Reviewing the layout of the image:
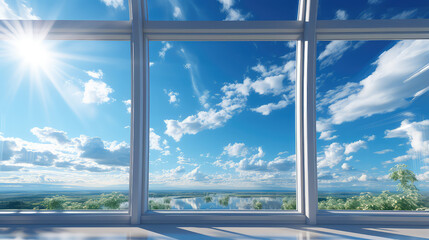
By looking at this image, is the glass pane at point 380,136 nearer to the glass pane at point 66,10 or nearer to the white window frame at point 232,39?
the white window frame at point 232,39

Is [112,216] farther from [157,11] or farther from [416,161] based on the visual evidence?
[416,161]

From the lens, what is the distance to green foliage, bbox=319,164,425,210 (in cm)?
299

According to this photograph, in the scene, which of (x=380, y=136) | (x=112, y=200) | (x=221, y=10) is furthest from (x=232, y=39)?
(x=112, y=200)

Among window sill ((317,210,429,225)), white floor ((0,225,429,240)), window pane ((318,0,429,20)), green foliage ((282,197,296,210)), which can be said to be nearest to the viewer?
white floor ((0,225,429,240))

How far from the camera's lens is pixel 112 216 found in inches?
112

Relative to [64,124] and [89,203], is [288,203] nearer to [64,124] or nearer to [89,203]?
[89,203]

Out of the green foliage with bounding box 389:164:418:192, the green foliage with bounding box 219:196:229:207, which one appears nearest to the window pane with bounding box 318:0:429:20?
the green foliage with bounding box 389:164:418:192

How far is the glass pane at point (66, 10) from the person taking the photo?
10.00 feet

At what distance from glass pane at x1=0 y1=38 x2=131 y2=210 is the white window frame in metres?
0.16

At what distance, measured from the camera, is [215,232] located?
2543 millimetres

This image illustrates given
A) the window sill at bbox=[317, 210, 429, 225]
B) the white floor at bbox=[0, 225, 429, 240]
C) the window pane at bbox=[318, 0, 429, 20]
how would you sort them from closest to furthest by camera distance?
the white floor at bbox=[0, 225, 429, 240]
the window sill at bbox=[317, 210, 429, 225]
the window pane at bbox=[318, 0, 429, 20]

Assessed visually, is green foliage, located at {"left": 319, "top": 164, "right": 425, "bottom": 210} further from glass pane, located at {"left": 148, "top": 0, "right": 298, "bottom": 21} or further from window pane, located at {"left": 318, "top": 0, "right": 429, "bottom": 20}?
glass pane, located at {"left": 148, "top": 0, "right": 298, "bottom": 21}

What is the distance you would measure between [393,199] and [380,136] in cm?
76

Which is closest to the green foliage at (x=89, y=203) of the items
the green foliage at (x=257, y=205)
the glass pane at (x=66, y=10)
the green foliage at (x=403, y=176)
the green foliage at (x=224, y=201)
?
the green foliage at (x=224, y=201)
